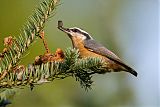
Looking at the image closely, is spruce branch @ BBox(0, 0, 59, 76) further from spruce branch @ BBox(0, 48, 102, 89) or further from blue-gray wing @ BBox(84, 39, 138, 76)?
blue-gray wing @ BBox(84, 39, 138, 76)

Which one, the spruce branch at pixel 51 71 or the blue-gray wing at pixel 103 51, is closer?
the spruce branch at pixel 51 71

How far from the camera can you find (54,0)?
1.62m

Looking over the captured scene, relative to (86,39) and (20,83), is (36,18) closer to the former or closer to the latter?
(20,83)

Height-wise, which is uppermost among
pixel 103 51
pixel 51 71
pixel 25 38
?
pixel 103 51

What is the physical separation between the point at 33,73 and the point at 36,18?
0.20m

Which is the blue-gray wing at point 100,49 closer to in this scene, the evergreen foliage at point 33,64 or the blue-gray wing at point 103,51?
the blue-gray wing at point 103,51

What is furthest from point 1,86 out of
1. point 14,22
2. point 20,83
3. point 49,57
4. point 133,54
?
point 133,54

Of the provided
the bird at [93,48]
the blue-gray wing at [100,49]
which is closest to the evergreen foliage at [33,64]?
the bird at [93,48]

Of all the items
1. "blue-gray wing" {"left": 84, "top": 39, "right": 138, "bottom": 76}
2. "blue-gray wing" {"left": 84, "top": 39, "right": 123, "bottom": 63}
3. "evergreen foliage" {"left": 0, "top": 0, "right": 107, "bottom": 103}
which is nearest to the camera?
"evergreen foliage" {"left": 0, "top": 0, "right": 107, "bottom": 103}

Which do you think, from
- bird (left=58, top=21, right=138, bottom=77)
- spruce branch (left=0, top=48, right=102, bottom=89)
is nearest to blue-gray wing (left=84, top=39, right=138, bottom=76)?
bird (left=58, top=21, right=138, bottom=77)

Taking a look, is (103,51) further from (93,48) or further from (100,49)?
(93,48)

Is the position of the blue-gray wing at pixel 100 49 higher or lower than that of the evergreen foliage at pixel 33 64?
higher

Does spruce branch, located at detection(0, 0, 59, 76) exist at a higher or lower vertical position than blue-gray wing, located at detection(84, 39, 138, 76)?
lower

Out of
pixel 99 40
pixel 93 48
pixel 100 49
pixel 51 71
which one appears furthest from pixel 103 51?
pixel 99 40
